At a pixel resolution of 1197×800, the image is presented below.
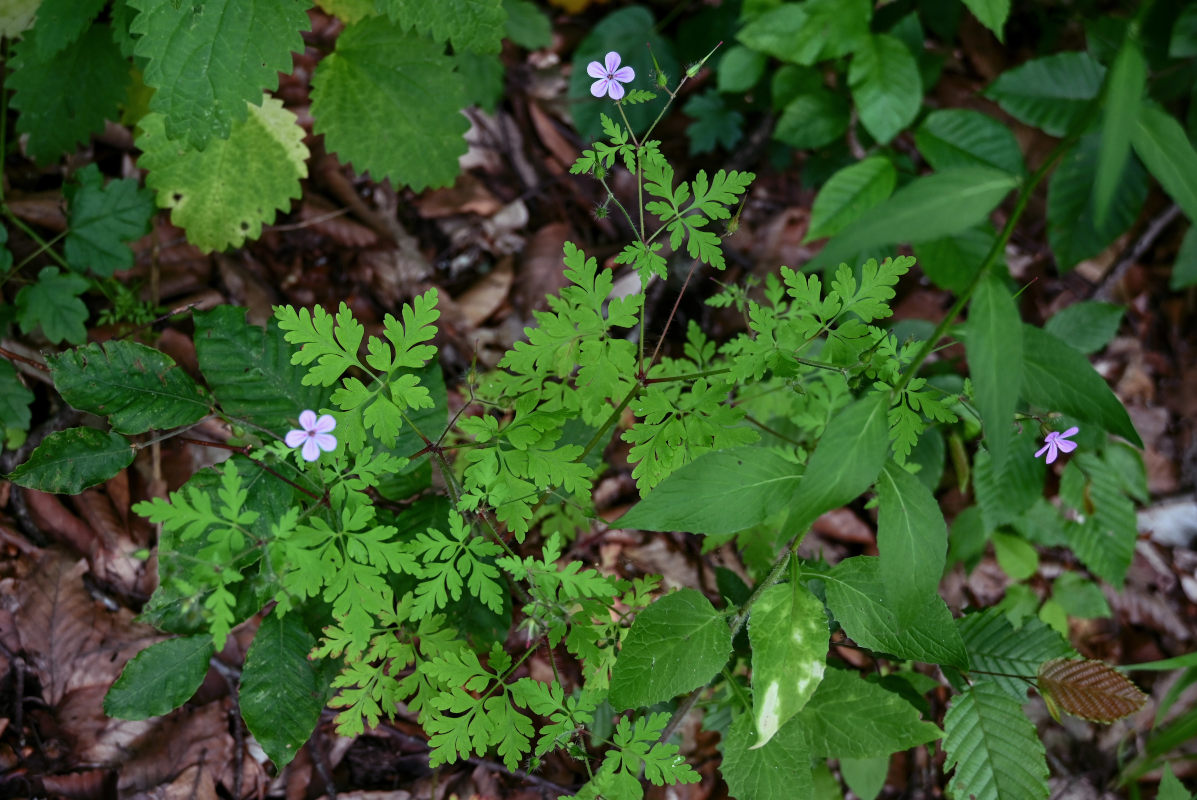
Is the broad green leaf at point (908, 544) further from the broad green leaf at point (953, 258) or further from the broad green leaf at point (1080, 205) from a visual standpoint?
the broad green leaf at point (1080, 205)

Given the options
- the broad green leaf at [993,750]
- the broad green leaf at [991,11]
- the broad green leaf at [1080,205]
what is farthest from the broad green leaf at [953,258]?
the broad green leaf at [993,750]

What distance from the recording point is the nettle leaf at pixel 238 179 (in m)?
2.36

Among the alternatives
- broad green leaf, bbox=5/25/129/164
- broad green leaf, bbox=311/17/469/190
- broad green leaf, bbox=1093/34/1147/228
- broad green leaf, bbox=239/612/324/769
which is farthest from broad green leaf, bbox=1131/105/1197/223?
broad green leaf, bbox=5/25/129/164

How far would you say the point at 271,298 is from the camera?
106 inches

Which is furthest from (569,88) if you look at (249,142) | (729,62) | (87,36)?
(87,36)

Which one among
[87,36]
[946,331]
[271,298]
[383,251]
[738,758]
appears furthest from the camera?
[383,251]

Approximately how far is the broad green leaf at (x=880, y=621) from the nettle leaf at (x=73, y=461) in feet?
5.01

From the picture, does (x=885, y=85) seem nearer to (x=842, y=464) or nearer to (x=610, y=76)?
(x=610, y=76)

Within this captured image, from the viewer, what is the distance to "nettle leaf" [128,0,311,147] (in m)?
1.89

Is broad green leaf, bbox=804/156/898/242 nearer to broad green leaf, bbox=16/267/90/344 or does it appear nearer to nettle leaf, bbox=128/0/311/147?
nettle leaf, bbox=128/0/311/147

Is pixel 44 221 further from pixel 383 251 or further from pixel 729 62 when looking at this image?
pixel 729 62

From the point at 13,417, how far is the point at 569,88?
2.37 metres

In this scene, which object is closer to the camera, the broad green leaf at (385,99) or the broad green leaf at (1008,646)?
the broad green leaf at (1008,646)

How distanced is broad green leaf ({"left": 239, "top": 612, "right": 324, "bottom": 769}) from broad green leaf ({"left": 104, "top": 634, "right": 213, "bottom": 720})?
0.40 feet
